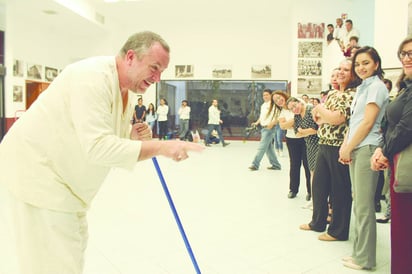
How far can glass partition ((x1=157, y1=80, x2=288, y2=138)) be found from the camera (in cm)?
1433

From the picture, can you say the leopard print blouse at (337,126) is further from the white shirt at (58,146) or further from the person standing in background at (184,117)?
the person standing in background at (184,117)

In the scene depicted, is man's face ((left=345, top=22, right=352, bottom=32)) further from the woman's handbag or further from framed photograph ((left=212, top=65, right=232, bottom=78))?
the woman's handbag

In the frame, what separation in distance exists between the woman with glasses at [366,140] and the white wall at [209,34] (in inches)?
371

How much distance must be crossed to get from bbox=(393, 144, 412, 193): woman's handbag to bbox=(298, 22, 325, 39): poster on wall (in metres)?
10.4

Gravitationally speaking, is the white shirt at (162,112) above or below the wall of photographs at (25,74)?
below

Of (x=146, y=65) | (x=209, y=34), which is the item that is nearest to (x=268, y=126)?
(x=146, y=65)

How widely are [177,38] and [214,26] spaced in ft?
5.47

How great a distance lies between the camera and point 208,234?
330cm

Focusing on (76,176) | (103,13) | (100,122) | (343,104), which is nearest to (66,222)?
(76,176)

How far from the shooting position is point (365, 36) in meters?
10.1

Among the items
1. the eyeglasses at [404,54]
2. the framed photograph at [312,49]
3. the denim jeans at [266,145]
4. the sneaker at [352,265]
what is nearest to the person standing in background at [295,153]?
the denim jeans at [266,145]

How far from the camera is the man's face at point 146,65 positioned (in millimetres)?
1461

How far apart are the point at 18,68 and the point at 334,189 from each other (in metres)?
10.5

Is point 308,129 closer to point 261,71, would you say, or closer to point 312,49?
point 312,49
